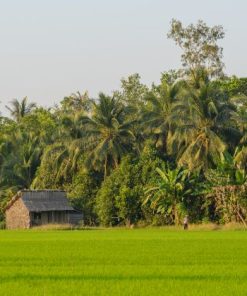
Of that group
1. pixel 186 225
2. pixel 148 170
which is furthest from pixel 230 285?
pixel 148 170

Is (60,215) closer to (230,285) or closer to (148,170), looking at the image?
(148,170)

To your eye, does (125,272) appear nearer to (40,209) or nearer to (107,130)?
(107,130)

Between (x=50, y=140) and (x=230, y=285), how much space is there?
1640 inches

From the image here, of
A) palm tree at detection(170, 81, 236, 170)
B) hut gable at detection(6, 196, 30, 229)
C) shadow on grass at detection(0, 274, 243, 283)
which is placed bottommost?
shadow on grass at detection(0, 274, 243, 283)

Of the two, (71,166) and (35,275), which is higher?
(71,166)

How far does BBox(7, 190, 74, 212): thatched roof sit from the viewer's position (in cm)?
4703

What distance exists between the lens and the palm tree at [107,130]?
45.1 m

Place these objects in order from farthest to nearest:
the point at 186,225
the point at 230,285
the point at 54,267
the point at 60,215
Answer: the point at 60,215 < the point at 186,225 < the point at 54,267 < the point at 230,285

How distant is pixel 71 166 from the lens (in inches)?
1929

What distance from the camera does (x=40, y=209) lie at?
47.9 m

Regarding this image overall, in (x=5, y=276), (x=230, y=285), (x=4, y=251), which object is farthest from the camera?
(x=4, y=251)

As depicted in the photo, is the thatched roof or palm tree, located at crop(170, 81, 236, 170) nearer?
palm tree, located at crop(170, 81, 236, 170)

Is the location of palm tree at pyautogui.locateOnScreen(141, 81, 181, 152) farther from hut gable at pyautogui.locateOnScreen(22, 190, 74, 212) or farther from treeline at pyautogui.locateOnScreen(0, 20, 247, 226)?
hut gable at pyautogui.locateOnScreen(22, 190, 74, 212)

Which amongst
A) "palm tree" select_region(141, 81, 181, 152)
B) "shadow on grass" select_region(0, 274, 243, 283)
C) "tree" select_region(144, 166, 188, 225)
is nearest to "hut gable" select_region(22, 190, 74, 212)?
"tree" select_region(144, 166, 188, 225)
